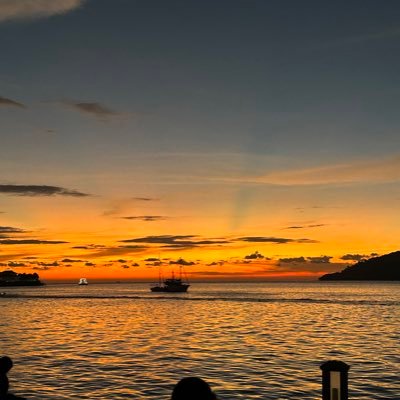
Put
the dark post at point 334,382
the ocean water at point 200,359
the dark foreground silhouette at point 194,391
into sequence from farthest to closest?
the ocean water at point 200,359 → the dark post at point 334,382 → the dark foreground silhouette at point 194,391

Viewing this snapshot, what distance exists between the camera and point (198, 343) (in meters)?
62.9

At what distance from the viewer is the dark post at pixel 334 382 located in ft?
37.2

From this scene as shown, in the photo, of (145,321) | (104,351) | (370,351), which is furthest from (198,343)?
(145,321)

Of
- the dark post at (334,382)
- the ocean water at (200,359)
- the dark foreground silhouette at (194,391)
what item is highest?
the dark foreground silhouette at (194,391)

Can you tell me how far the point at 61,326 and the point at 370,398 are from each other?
207ft

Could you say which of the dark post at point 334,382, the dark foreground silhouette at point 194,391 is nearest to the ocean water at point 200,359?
the dark post at point 334,382

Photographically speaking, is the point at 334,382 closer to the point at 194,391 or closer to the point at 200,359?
the point at 194,391

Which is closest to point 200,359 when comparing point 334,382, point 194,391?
point 334,382

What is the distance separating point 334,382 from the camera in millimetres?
11383

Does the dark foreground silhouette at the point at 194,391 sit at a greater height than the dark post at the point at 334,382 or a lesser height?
greater

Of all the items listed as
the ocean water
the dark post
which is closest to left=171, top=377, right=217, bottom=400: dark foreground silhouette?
the dark post

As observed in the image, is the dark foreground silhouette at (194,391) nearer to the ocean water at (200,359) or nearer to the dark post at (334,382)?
the dark post at (334,382)

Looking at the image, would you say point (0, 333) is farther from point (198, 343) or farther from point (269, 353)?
point (269, 353)

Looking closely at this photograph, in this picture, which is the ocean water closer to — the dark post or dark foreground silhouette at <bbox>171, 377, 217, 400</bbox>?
the dark post
